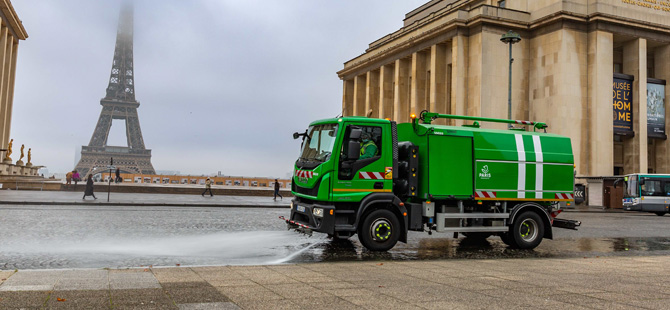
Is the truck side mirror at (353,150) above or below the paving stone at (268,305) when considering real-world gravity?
above

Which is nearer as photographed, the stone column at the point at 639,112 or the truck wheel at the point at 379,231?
the truck wheel at the point at 379,231

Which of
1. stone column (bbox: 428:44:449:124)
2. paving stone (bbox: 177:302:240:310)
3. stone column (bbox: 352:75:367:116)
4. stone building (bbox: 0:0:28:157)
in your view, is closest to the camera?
paving stone (bbox: 177:302:240:310)

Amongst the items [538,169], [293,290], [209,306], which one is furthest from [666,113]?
[209,306]

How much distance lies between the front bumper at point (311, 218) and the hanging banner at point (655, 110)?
148 ft

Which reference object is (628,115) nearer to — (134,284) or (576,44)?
(576,44)

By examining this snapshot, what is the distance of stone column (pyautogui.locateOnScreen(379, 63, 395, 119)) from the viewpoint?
194ft

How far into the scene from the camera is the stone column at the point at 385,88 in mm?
59094

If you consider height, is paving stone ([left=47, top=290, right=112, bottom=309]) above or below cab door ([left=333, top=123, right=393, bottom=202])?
below

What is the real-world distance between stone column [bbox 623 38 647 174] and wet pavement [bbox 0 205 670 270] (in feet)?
108

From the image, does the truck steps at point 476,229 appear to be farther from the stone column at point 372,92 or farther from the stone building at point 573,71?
the stone column at point 372,92

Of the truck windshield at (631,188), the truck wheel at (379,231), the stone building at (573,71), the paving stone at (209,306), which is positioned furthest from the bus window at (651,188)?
the paving stone at (209,306)

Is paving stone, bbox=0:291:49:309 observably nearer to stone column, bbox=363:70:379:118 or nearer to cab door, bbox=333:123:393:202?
cab door, bbox=333:123:393:202

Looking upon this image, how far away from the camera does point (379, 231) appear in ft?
34.2

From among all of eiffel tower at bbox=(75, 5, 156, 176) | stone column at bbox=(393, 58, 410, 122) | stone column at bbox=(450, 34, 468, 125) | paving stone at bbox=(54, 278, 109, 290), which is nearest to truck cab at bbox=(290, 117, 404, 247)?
paving stone at bbox=(54, 278, 109, 290)
